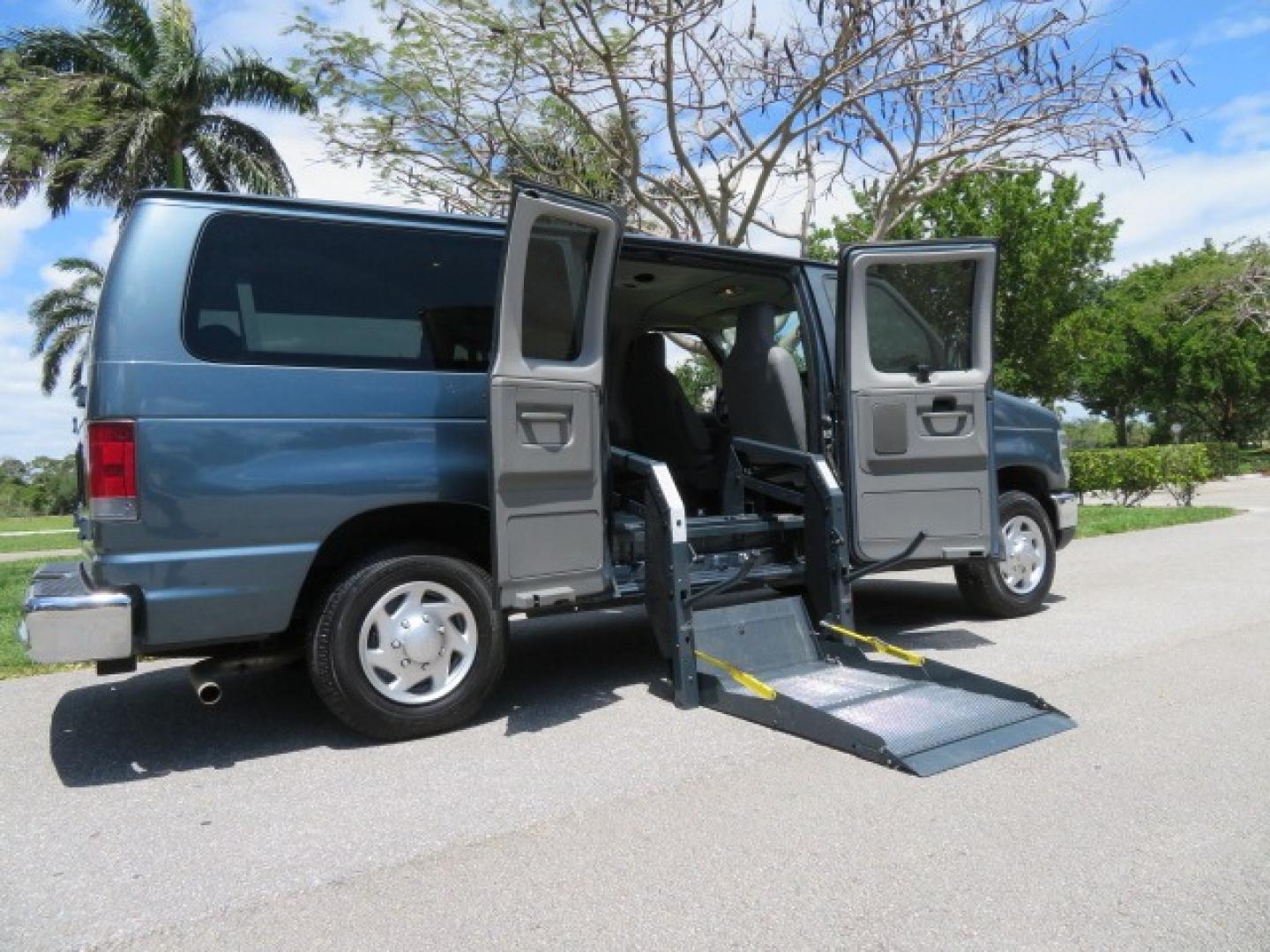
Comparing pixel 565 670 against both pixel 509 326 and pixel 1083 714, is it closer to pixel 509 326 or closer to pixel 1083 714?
pixel 509 326

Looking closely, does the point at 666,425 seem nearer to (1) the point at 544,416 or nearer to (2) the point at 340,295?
(1) the point at 544,416

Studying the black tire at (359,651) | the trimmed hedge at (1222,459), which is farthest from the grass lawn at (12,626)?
the trimmed hedge at (1222,459)

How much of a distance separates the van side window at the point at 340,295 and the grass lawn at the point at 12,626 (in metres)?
1.74

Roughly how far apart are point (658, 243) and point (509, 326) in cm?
135

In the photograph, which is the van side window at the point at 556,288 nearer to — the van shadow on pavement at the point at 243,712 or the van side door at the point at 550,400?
the van side door at the point at 550,400

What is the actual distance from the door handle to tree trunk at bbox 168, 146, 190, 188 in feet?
65.4

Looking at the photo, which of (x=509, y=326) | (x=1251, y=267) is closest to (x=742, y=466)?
(x=509, y=326)

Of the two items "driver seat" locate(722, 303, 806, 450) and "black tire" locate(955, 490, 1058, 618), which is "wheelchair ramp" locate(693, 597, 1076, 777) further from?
"black tire" locate(955, 490, 1058, 618)

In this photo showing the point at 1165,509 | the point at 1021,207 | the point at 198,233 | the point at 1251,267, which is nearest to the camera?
the point at 198,233

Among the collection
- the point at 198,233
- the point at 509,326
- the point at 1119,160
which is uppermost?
the point at 1119,160

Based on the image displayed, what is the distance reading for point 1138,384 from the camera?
37.5m

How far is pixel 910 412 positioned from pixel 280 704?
376 cm

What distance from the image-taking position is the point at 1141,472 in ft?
54.1

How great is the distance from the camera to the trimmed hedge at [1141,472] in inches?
648
